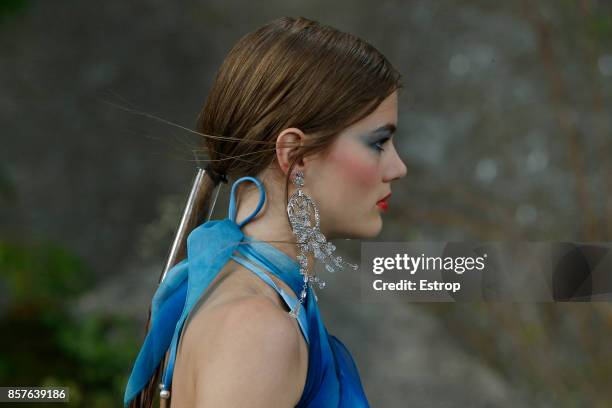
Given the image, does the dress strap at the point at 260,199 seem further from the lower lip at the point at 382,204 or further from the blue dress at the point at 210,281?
the lower lip at the point at 382,204

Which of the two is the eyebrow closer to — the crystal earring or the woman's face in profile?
the woman's face in profile

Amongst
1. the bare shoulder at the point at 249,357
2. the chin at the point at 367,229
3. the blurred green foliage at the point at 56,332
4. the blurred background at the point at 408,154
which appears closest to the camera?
the bare shoulder at the point at 249,357

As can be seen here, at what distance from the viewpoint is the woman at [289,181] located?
1085 mm

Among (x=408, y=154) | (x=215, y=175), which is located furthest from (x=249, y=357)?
(x=408, y=154)

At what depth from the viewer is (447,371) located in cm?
357

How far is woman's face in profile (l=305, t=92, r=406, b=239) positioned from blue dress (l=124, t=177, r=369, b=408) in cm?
8

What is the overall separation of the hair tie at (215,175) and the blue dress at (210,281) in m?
0.09

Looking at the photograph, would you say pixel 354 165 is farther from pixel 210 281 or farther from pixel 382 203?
pixel 210 281

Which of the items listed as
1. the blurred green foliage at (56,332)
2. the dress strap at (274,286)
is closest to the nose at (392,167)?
the dress strap at (274,286)

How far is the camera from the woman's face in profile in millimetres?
1141

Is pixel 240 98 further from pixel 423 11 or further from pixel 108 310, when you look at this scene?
pixel 423 11

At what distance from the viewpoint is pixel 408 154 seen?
4289 millimetres

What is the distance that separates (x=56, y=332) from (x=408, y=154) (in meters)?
1.86

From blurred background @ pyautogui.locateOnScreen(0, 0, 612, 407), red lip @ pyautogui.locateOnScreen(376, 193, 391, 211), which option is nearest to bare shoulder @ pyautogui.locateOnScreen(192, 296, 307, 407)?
red lip @ pyautogui.locateOnScreen(376, 193, 391, 211)
